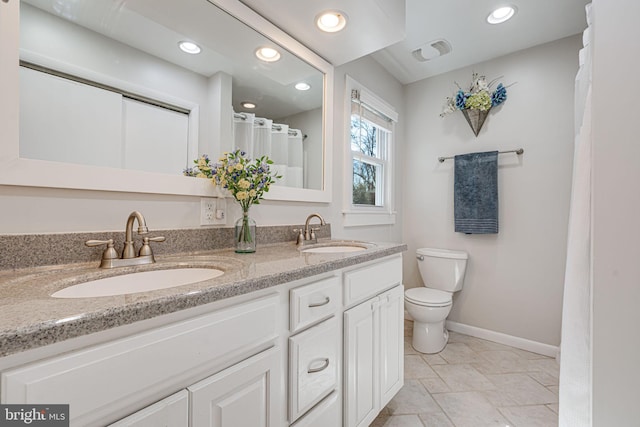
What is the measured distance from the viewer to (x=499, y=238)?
2373 mm

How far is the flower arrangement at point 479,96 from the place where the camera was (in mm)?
2340

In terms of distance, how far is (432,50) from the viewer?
2289mm

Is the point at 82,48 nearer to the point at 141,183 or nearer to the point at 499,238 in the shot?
the point at 141,183

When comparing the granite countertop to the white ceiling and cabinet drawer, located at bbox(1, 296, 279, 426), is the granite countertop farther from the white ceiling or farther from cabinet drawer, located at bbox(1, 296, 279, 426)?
the white ceiling

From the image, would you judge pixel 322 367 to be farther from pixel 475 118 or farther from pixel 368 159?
pixel 475 118

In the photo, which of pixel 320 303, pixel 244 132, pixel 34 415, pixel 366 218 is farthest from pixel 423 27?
pixel 34 415

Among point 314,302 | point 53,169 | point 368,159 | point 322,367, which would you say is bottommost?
point 322,367

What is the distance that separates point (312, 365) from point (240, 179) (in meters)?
0.79

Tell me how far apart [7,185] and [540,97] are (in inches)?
121

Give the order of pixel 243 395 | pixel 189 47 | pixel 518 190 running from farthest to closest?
pixel 518 190 < pixel 189 47 < pixel 243 395

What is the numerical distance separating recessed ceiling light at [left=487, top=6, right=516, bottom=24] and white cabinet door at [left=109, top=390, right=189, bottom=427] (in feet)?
8.50

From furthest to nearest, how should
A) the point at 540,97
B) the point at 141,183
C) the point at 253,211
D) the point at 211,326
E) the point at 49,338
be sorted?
1. the point at 540,97
2. the point at 253,211
3. the point at 141,183
4. the point at 211,326
5. the point at 49,338

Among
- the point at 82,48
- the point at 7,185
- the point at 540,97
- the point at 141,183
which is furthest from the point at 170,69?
the point at 540,97

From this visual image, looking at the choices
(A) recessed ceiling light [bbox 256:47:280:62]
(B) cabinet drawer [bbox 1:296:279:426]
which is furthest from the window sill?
(B) cabinet drawer [bbox 1:296:279:426]
